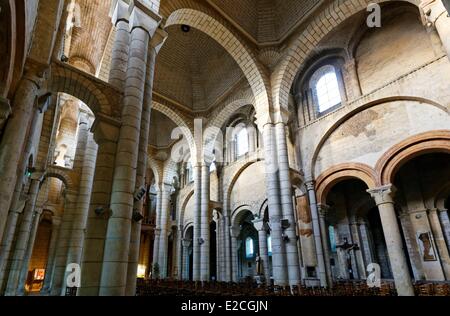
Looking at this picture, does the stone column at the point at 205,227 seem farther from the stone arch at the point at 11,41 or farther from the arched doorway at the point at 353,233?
the stone arch at the point at 11,41

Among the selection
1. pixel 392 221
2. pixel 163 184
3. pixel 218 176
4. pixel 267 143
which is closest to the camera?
pixel 392 221

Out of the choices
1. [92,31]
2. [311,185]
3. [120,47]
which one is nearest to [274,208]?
[311,185]

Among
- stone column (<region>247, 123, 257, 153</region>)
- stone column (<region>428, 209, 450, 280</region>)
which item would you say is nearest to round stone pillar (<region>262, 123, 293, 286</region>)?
stone column (<region>247, 123, 257, 153</region>)

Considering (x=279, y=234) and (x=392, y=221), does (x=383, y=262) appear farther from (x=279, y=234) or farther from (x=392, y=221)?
(x=279, y=234)

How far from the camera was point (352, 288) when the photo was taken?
28.8 ft

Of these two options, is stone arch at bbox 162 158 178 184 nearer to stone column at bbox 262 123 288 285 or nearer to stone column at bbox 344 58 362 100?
stone column at bbox 262 123 288 285

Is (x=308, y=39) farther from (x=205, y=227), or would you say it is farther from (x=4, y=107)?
(x=4, y=107)

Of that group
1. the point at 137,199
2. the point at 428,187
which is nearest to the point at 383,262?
the point at 428,187

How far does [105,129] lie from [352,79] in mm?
11173

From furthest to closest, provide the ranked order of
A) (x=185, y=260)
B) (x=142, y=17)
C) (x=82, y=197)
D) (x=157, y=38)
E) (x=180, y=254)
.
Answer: (x=180, y=254), (x=185, y=260), (x=82, y=197), (x=157, y=38), (x=142, y=17)

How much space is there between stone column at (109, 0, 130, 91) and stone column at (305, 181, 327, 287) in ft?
31.6

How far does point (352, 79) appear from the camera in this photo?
12398 mm

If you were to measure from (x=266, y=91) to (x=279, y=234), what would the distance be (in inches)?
241

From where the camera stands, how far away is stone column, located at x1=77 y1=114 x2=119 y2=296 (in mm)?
4793
